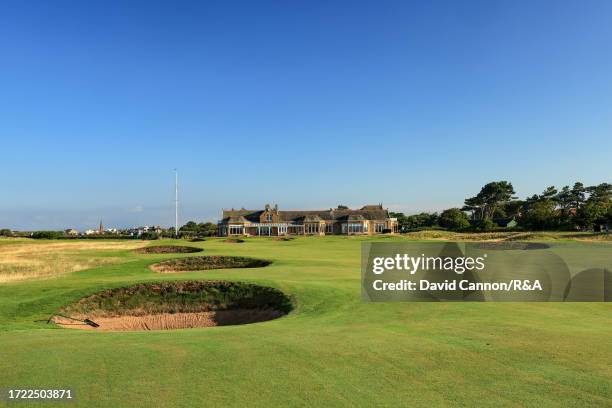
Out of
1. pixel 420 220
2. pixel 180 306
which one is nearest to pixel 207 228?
pixel 420 220

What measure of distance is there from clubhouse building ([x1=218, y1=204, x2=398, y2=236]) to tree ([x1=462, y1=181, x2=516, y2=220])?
28.1 meters

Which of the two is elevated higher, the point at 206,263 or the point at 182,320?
the point at 206,263

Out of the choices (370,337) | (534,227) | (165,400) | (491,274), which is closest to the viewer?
(165,400)

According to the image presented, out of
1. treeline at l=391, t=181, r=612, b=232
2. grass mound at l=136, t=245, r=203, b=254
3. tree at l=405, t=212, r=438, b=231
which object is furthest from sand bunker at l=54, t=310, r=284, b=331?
tree at l=405, t=212, r=438, b=231

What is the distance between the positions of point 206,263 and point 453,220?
86360 millimetres

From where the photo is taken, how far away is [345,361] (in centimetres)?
838

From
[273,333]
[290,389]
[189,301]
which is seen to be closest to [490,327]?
[273,333]

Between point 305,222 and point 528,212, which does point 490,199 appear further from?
point 305,222

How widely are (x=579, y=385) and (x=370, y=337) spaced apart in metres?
4.54

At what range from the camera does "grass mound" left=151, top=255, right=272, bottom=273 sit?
32.4 meters

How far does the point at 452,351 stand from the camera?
8984mm

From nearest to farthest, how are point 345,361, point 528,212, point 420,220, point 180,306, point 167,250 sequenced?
point 345,361, point 180,306, point 167,250, point 528,212, point 420,220

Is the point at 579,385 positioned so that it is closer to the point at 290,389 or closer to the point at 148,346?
the point at 290,389

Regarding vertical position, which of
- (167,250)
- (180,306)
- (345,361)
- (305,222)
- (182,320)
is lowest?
(182,320)
